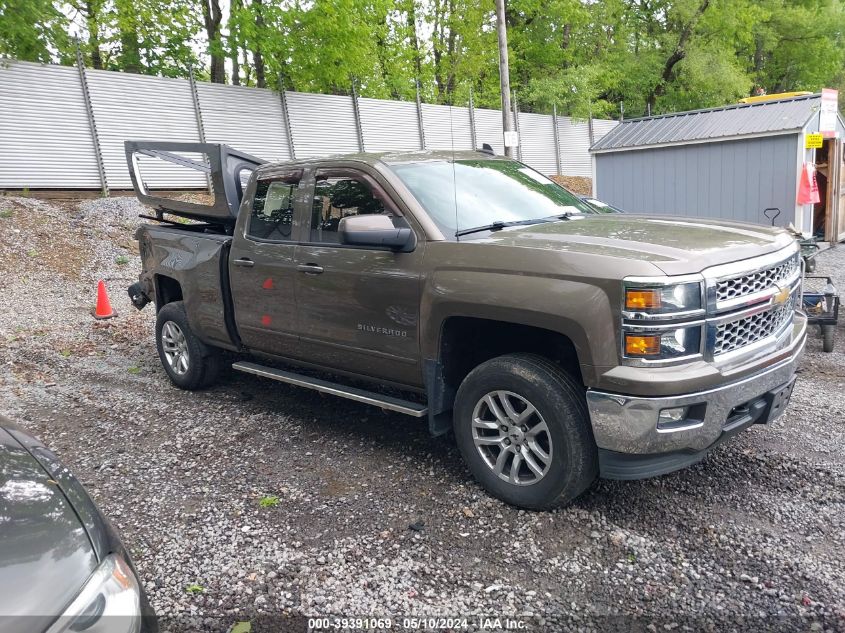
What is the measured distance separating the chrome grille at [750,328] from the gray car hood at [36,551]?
113 inches

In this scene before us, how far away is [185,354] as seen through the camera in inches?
248

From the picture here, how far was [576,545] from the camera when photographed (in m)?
3.50

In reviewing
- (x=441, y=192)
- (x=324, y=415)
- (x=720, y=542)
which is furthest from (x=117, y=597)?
(x=324, y=415)

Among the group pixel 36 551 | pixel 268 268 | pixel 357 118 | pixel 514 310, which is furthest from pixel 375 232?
pixel 357 118

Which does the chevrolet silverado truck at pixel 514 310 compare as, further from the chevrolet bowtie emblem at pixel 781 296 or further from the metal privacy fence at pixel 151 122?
the metal privacy fence at pixel 151 122

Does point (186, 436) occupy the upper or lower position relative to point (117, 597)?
lower

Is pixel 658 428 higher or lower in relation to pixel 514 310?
lower

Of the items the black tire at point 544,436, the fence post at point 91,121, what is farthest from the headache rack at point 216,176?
the fence post at point 91,121

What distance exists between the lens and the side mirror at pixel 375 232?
3.97 m

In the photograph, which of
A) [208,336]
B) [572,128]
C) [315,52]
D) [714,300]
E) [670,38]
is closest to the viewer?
[714,300]

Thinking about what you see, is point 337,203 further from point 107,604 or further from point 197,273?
point 107,604

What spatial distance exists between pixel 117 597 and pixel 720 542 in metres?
2.78

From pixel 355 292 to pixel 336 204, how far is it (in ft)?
2.31

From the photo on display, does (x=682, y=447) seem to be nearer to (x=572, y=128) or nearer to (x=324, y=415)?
(x=324, y=415)
